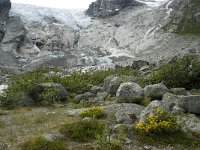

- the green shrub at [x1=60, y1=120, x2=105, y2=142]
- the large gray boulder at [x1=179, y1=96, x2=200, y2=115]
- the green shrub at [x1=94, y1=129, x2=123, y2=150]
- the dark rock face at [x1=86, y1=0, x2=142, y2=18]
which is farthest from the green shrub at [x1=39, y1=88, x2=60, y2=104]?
the dark rock face at [x1=86, y1=0, x2=142, y2=18]

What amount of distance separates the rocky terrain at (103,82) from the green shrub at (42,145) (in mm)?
66

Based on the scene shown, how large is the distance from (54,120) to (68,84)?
803 inches

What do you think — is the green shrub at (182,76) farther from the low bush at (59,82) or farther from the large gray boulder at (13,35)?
the large gray boulder at (13,35)

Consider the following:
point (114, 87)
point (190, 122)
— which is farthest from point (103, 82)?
point (190, 122)

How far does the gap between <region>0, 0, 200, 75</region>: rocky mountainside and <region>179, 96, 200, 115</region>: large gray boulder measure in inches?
2734

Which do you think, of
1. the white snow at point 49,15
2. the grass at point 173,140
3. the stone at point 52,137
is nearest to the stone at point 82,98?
the stone at point 52,137

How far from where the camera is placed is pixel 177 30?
123m

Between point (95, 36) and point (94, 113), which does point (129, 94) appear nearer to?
point (94, 113)

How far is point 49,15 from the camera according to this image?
159 m

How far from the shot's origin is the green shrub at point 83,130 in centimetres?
2250

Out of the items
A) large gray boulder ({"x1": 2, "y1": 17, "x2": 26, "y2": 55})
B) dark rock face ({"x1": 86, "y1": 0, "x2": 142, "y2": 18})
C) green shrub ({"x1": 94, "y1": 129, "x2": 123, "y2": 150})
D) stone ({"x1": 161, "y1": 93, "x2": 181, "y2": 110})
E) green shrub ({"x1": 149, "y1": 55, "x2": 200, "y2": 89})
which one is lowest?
large gray boulder ({"x1": 2, "y1": 17, "x2": 26, "y2": 55})

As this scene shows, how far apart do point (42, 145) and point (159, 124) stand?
6522mm

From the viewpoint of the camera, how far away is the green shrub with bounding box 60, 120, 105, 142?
2250cm

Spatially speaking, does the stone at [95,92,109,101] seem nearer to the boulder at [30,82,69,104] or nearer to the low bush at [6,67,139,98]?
the boulder at [30,82,69,104]
